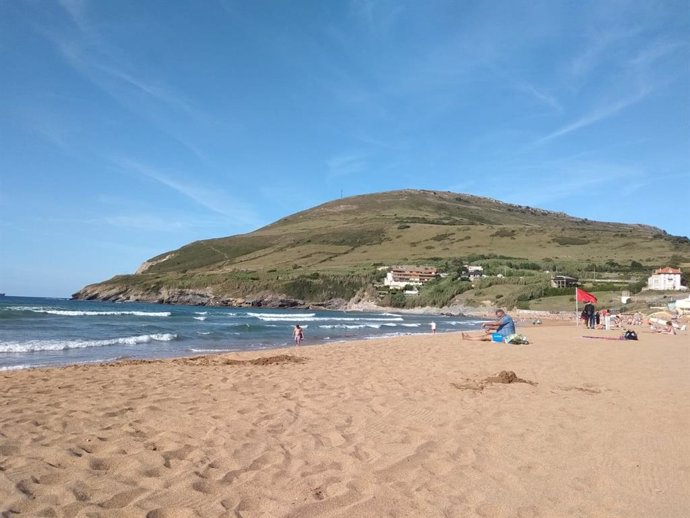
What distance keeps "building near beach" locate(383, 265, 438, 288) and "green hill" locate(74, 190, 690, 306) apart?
11.0 ft

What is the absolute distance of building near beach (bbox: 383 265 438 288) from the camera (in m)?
95.3

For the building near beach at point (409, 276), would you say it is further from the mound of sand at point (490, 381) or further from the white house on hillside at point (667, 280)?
the mound of sand at point (490, 381)

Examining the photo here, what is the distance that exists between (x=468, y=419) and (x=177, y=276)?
125 metres

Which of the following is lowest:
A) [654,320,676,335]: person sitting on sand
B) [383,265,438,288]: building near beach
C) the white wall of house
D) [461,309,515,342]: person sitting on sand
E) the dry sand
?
the dry sand

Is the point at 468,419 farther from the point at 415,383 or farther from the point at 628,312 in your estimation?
the point at 628,312

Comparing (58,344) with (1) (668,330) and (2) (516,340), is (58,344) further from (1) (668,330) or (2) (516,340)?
(1) (668,330)

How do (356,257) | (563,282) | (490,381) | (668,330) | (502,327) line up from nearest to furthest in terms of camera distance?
(490,381) < (502,327) < (668,330) < (563,282) < (356,257)

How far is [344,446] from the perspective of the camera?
214 inches

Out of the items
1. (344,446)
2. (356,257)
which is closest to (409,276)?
(356,257)

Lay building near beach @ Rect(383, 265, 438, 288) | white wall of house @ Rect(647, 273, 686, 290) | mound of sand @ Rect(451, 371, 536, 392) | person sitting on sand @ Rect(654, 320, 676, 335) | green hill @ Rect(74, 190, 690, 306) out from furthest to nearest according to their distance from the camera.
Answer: green hill @ Rect(74, 190, 690, 306)
building near beach @ Rect(383, 265, 438, 288)
white wall of house @ Rect(647, 273, 686, 290)
person sitting on sand @ Rect(654, 320, 676, 335)
mound of sand @ Rect(451, 371, 536, 392)

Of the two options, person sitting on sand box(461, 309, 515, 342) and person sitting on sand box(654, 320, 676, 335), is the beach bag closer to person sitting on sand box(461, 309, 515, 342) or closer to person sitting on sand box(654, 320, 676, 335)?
person sitting on sand box(461, 309, 515, 342)

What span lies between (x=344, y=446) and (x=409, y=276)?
304 feet

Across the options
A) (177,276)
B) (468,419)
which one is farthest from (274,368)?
(177,276)

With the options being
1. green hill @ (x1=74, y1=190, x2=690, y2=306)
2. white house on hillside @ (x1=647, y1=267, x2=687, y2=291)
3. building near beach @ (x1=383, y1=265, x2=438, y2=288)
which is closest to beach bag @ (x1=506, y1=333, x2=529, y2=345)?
white house on hillside @ (x1=647, y1=267, x2=687, y2=291)
